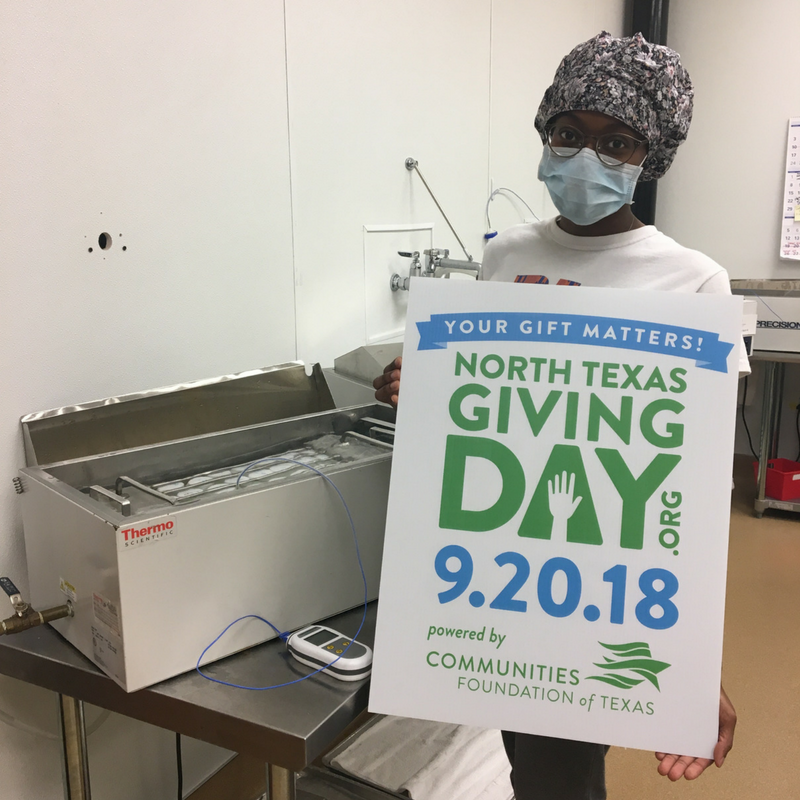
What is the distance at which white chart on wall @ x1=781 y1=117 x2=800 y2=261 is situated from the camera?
372 cm

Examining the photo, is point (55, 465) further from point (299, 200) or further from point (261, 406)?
point (299, 200)

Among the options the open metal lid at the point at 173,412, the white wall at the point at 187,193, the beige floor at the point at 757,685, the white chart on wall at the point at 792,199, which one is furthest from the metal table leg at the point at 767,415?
the open metal lid at the point at 173,412

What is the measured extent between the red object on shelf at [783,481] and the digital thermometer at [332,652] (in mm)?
3036

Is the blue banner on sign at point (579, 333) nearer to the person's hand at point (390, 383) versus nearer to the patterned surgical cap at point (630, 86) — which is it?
the person's hand at point (390, 383)

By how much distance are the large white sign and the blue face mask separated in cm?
29

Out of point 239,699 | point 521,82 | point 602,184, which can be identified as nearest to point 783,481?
point 521,82

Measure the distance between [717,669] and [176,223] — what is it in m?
1.27

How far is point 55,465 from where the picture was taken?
1172 mm

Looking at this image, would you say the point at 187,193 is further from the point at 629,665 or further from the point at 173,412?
the point at 629,665

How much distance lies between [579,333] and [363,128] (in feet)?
4.31

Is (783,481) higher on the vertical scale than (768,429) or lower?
lower

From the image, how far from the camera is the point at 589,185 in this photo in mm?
1149

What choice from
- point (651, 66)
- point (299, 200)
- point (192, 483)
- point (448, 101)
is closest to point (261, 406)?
point (192, 483)

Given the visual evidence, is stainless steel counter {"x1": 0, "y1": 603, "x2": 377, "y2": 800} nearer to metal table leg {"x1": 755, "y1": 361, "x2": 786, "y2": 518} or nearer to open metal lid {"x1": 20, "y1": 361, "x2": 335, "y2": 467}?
open metal lid {"x1": 20, "y1": 361, "x2": 335, "y2": 467}
